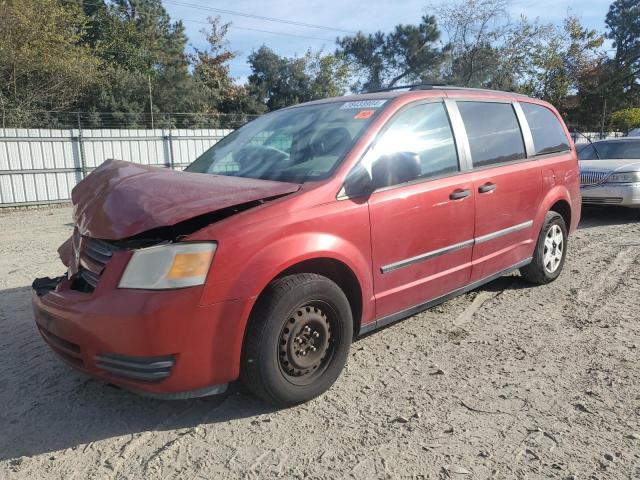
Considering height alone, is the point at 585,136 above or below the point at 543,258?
above

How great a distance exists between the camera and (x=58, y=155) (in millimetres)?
12516

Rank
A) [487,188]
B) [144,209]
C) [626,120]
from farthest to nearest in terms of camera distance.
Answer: [626,120] → [487,188] → [144,209]

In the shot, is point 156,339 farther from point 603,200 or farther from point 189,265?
point 603,200

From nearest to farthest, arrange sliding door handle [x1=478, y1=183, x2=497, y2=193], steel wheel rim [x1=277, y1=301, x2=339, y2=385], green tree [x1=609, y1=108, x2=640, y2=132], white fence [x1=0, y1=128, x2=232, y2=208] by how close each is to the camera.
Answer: steel wheel rim [x1=277, y1=301, x2=339, y2=385]
sliding door handle [x1=478, y1=183, x2=497, y2=193]
white fence [x1=0, y1=128, x2=232, y2=208]
green tree [x1=609, y1=108, x2=640, y2=132]

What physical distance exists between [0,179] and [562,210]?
38.2 ft

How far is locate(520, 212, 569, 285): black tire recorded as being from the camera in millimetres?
4832

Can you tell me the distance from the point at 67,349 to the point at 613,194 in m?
8.65

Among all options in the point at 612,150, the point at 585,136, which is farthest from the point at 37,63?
the point at 612,150

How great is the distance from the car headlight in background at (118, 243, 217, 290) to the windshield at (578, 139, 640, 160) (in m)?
9.52

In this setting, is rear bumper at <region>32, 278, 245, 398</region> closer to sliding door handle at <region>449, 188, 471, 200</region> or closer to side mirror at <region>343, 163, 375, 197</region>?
side mirror at <region>343, 163, 375, 197</region>

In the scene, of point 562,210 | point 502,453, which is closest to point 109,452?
point 502,453

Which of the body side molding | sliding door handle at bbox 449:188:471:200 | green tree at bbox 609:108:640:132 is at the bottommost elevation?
the body side molding

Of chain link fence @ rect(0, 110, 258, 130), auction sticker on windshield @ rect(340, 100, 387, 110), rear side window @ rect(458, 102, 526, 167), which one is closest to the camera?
auction sticker on windshield @ rect(340, 100, 387, 110)

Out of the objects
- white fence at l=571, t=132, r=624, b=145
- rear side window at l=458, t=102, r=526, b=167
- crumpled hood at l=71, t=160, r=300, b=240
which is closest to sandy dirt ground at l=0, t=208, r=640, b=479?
crumpled hood at l=71, t=160, r=300, b=240
